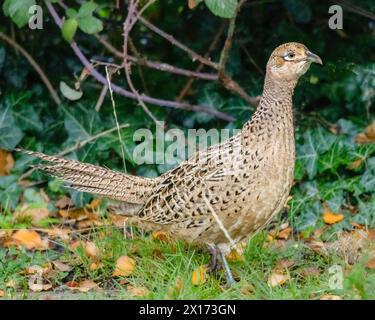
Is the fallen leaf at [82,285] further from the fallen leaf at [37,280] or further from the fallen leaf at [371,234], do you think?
the fallen leaf at [371,234]

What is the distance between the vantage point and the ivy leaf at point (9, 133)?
685 cm

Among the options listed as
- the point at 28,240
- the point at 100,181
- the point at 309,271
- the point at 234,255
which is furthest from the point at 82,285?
the point at 309,271

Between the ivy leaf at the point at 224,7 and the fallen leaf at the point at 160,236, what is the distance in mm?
1447

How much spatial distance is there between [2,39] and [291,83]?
3.22 metres

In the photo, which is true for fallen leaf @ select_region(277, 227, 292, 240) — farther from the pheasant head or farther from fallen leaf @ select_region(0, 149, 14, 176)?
fallen leaf @ select_region(0, 149, 14, 176)

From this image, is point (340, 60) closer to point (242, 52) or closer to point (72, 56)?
point (242, 52)

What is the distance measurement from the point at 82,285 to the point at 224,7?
1992 mm

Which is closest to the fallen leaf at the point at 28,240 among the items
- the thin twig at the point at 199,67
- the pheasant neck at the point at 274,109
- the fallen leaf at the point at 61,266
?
the fallen leaf at the point at 61,266

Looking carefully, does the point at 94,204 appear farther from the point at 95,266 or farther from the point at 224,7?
the point at 224,7

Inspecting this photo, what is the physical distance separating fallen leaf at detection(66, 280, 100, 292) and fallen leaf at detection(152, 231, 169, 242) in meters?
0.64

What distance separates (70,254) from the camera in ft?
18.5

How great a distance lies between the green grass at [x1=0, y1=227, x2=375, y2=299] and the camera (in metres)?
4.68
